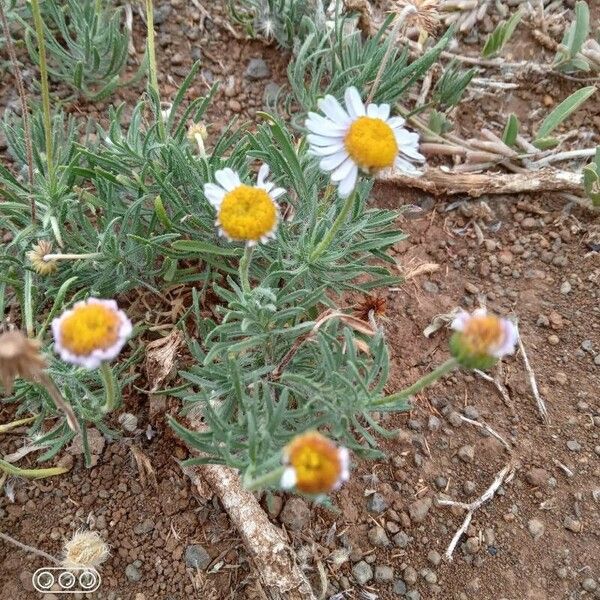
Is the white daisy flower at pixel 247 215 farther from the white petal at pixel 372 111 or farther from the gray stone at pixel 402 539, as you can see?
the gray stone at pixel 402 539

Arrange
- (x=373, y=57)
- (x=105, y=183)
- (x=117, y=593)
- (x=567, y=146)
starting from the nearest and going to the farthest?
(x=117, y=593), (x=105, y=183), (x=373, y=57), (x=567, y=146)

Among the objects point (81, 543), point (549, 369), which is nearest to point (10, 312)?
point (81, 543)

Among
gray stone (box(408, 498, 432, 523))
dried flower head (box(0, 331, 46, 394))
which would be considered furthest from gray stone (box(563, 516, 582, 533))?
dried flower head (box(0, 331, 46, 394))

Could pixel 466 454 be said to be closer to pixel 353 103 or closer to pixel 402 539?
pixel 402 539

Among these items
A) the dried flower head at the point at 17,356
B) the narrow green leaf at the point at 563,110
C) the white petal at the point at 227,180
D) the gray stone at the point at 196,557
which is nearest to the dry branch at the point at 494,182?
the narrow green leaf at the point at 563,110

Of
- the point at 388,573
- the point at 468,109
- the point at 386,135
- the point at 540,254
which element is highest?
the point at 386,135

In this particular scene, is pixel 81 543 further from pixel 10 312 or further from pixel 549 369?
pixel 549 369

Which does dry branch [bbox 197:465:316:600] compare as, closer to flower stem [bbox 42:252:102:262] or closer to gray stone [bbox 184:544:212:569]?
gray stone [bbox 184:544:212:569]

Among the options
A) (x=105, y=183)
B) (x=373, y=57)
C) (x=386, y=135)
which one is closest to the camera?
(x=386, y=135)
